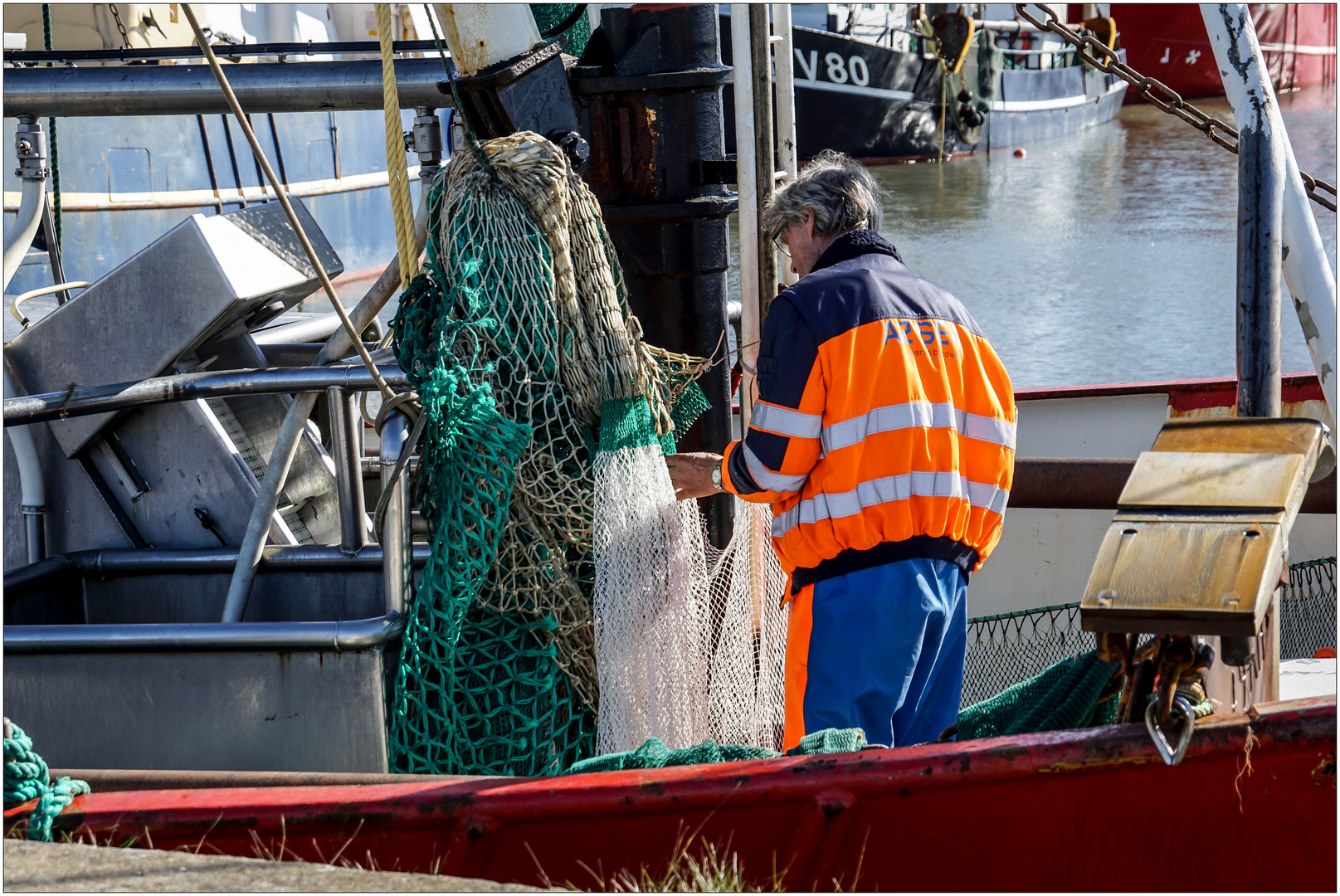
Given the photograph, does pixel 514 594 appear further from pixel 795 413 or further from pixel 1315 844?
pixel 1315 844

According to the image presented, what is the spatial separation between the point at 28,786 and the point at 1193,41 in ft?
115

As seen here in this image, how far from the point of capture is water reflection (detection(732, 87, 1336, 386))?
36.7 feet

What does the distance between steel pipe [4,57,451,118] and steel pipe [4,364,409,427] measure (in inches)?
24.5

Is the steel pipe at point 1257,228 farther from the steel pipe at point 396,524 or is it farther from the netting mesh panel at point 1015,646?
the netting mesh panel at point 1015,646

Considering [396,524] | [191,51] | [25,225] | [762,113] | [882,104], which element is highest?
[882,104]

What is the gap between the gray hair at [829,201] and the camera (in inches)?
98.3

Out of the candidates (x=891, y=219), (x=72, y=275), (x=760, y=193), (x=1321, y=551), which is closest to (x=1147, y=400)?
(x=1321, y=551)

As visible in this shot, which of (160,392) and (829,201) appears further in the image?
(160,392)

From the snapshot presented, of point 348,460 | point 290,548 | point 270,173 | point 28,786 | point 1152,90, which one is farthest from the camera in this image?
point 1152,90

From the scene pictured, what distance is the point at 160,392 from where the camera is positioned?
2.85m

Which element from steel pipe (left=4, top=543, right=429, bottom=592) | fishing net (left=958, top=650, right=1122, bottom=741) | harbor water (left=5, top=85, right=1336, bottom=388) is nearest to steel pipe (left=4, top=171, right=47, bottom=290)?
steel pipe (left=4, top=543, right=429, bottom=592)

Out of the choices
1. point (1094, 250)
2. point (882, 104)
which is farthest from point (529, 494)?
point (882, 104)

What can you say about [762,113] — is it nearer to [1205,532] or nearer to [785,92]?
[785,92]

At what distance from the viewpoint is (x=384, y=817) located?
1972 millimetres
